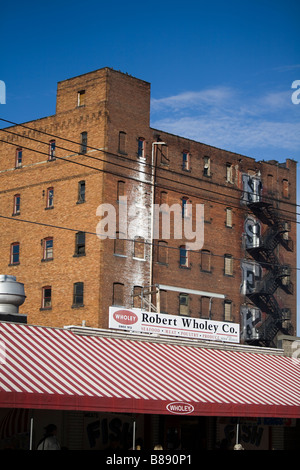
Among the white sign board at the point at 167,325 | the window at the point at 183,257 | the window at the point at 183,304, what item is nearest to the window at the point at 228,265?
the window at the point at 183,257

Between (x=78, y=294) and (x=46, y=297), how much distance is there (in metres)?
3.74

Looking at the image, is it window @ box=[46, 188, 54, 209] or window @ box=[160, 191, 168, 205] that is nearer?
window @ box=[46, 188, 54, 209]

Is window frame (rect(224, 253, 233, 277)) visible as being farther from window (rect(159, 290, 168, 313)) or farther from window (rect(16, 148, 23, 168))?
window (rect(16, 148, 23, 168))

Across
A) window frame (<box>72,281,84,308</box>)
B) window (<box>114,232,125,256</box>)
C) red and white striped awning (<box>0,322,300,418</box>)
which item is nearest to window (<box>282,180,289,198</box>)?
window (<box>114,232,125,256</box>)

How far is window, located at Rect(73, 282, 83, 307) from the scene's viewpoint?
5644cm

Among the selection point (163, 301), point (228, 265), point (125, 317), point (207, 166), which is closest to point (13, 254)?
point (163, 301)

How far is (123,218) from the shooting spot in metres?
57.4

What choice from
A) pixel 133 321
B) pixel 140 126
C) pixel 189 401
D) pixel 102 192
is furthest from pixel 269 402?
pixel 140 126

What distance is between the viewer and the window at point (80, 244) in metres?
57.2

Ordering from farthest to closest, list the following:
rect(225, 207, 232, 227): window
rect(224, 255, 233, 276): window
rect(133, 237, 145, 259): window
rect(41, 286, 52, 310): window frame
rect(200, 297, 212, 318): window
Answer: rect(225, 207, 232, 227): window, rect(224, 255, 233, 276): window, rect(200, 297, 212, 318): window, rect(41, 286, 52, 310): window frame, rect(133, 237, 145, 259): window

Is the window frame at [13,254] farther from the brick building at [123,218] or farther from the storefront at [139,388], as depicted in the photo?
the storefront at [139,388]

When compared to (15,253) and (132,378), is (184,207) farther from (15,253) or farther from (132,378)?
(132,378)

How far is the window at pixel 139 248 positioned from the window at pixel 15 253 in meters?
9.83

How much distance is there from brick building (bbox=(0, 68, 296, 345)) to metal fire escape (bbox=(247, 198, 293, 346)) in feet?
0.38
